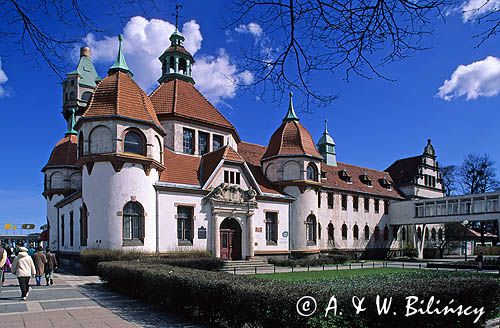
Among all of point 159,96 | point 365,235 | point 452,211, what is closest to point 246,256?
point 159,96

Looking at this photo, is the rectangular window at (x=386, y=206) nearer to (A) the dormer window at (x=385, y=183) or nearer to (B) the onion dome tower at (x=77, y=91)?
(A) the dormer window at (x=385, y=183)

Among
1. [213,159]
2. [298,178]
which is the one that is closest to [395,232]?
[298,178]

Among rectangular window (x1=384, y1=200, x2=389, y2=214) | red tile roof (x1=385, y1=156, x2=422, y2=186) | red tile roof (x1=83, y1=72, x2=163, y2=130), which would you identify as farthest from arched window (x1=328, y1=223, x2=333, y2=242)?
red tile roof (x1=83, y1=72, x2=163, y2=130)

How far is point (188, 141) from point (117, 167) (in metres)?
8.32

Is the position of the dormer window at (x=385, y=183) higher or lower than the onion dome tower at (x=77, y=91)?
lower

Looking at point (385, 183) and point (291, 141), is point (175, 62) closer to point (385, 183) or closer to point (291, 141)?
point (291, 141)

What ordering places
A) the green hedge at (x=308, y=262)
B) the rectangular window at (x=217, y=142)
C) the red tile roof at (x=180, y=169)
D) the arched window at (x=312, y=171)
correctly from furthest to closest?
the arched window at (x=312, y=171), the rectangular window at (x=217, y=142), the green hedge at (x=308, y=262), the red tile roof at (x=180, y=169)

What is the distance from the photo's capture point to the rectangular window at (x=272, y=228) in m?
33.6

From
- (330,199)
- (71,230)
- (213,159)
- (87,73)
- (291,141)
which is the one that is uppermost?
(87,73)

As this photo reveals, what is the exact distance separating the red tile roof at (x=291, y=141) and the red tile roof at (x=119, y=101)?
41.1ft

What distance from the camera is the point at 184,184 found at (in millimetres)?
28812

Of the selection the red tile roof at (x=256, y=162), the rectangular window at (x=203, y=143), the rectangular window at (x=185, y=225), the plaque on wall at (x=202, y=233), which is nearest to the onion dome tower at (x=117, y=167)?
the rectangular window at (x=185, y=225)

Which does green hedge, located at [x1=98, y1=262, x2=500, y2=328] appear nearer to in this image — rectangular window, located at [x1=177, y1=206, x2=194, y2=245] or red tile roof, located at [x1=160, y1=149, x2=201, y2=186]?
rectangular window, located at [x1=177, y1=206, x2=194, y2=245]

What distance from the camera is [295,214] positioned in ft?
116
